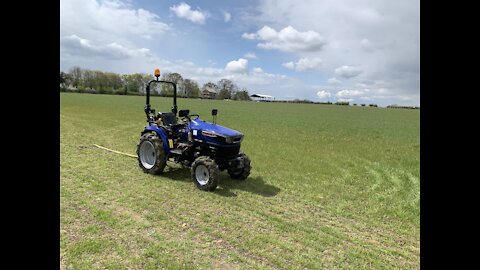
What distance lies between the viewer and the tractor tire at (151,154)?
24.8 ft

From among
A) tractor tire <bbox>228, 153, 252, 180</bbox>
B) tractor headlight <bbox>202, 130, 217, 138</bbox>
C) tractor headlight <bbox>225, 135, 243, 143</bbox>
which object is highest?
tractor headlight <bbox>202, 130, 217, 138</bbox>

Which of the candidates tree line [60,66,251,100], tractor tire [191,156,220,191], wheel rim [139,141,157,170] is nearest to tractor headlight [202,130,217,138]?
tractor tire [191,156,220,191]

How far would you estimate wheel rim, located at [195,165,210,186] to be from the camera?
668cm

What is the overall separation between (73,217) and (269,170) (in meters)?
5.22

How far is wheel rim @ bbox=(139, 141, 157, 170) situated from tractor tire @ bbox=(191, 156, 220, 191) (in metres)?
1.71

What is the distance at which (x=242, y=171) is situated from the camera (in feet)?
24.6

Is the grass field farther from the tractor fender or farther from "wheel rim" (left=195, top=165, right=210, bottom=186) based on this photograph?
the tractor fender

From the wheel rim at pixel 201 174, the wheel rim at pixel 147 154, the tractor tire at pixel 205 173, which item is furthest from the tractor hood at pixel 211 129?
the wheel rim at pixel 147 154

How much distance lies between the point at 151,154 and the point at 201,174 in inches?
76.5

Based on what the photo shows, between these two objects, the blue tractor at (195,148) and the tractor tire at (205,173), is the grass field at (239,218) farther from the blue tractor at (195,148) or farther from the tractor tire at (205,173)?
the blue tractor at (195,148)
